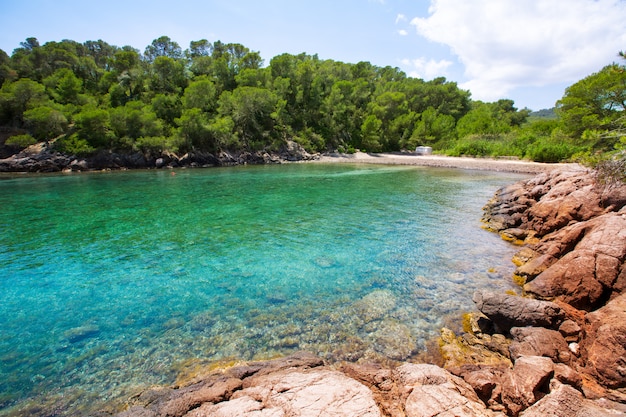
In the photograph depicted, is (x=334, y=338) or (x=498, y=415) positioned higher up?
(x=498, y=415)

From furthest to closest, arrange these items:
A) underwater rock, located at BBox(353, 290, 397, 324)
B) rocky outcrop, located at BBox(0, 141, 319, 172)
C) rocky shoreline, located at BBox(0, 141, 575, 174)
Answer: rocky outcrop, located at BBox(0, 141, 319, 172), rocky shoreline, located at BBox(0, 141, 575, 174), underwater rock, located at BBox(353, 290, 397, 324)

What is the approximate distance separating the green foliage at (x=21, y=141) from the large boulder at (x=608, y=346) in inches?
2635

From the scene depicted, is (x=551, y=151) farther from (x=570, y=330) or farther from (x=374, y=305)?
(x=374, y=305)

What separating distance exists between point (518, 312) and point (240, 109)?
63.1m

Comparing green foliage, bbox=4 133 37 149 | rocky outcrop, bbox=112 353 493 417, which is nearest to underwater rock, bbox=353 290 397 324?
rocky outcrop, bbox=112 353 493 417

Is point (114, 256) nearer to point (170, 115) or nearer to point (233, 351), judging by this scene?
point (233, 351)

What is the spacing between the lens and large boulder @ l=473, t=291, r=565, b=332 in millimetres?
6926

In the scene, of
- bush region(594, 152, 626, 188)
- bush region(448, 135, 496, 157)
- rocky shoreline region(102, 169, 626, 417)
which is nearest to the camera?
rocky shoreline region(102, 169, 626, 417)

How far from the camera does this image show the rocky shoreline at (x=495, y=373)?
4.44m

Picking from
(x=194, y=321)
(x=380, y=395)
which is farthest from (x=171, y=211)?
(x=380, y=395)

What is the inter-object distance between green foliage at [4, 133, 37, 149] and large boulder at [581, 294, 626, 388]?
220 ft

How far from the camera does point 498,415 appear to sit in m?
4.37

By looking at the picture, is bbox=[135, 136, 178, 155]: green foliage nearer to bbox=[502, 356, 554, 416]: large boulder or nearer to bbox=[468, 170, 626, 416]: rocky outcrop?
bbox=[468, 170, 626, 416]: rocky outcrop

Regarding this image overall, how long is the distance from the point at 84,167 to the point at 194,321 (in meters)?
52.6
